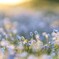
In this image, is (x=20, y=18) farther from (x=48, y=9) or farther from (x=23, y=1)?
(x=48, y=9)

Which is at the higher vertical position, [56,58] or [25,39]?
[25,39]

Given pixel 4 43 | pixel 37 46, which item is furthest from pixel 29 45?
pixel 4 43

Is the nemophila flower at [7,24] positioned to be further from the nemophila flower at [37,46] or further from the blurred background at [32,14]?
the nemophila flower at [37,46]

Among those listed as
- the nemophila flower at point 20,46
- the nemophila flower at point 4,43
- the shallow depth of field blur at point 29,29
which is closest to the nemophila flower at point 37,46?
the shallow depth of field blur at point 29,29

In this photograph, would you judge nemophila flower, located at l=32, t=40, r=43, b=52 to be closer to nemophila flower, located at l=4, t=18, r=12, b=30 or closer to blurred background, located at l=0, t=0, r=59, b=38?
blurred background, located at l=0, t=0, r=59, b=38

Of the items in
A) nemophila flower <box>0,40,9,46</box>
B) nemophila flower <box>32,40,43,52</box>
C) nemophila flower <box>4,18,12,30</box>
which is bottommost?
nemophila flower <box>32,40,43,52</box>

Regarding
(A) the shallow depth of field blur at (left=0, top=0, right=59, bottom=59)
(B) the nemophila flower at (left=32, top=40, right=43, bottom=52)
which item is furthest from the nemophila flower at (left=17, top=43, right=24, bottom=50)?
(B) the nemophila flower at (left=32, top=40, right=43, bottom=52)

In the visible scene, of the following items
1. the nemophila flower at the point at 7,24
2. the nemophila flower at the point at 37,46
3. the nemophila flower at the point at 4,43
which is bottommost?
the nemophila flower at the point at 37,46

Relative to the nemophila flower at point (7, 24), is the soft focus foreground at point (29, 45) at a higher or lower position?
lower

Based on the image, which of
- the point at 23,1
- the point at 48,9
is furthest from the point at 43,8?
the point at 23,1
